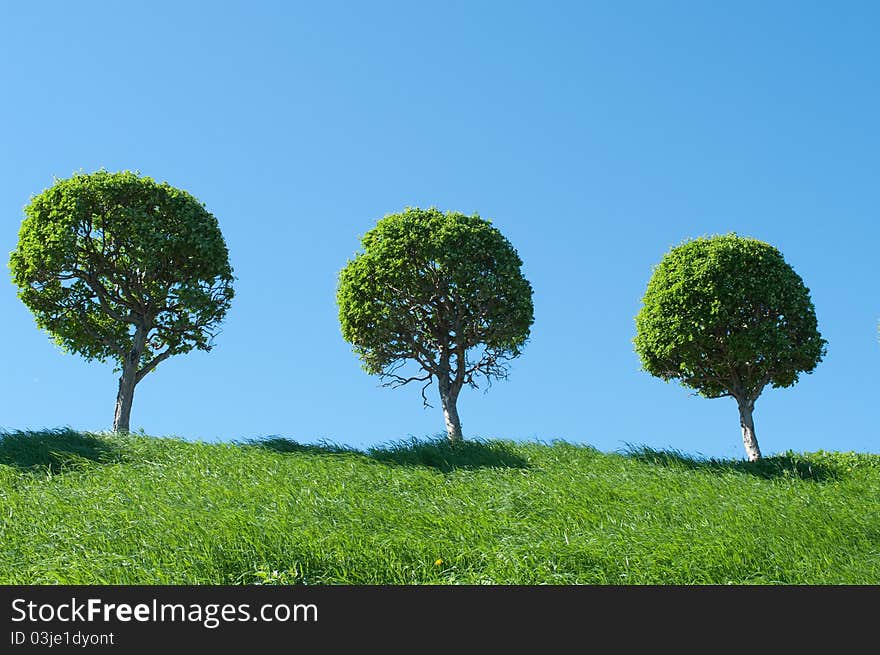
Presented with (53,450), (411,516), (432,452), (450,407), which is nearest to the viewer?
(411,516)

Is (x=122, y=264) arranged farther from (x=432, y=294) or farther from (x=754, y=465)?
(x=754, y=465)

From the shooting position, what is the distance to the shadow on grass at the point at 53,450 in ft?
64.6

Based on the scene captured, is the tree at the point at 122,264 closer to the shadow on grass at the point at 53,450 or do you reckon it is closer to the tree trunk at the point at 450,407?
the shadow on grass at the point at 53,450

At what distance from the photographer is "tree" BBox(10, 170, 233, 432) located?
25.0 m

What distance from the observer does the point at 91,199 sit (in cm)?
2552

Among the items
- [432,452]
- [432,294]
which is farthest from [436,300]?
[432,452]

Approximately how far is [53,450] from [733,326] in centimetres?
2223

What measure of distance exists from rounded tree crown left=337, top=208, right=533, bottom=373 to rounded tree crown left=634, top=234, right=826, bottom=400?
5.15 meters

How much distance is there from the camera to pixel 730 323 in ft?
85.1

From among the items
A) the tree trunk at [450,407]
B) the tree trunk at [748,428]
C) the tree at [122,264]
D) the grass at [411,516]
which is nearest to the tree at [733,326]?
the tree trunk at [748,428]

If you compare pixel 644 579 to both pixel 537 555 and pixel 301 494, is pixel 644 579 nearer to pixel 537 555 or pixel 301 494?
pixel 537 555

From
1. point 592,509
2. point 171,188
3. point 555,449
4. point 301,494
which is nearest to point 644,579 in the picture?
point 592,509

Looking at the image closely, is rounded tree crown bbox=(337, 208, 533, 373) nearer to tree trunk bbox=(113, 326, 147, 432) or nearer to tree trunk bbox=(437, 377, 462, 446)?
tree trunk bbox=(437, 377, 462, 446)

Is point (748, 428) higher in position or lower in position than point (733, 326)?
lower
